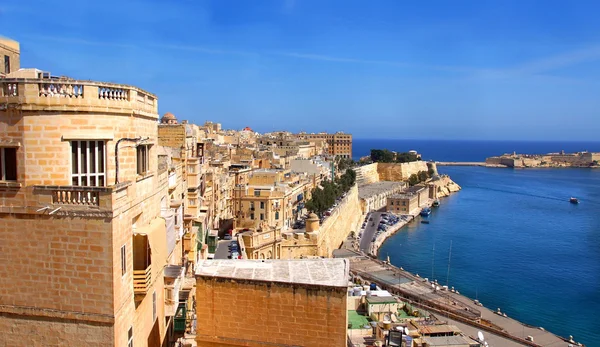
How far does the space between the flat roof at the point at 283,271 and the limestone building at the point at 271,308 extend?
1 cm

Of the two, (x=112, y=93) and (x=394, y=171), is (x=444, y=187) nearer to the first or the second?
(x=394, y=171)

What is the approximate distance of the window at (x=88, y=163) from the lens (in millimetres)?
4750

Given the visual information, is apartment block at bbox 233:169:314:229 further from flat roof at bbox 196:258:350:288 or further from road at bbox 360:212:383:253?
flat roof at bbox 196:258:350:288

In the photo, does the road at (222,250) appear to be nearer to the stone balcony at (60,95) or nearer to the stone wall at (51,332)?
the stone wall at (51,332)

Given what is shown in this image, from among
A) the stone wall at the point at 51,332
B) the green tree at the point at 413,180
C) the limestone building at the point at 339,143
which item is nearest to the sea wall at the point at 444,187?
the green tree at the point at 413,180

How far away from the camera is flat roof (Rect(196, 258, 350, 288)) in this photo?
598 centimetres

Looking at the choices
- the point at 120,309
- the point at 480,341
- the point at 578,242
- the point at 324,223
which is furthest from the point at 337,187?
the point at 120,309

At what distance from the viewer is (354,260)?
28.7 metres

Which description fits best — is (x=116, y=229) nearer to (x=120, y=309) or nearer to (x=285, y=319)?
(x=120, y=309)

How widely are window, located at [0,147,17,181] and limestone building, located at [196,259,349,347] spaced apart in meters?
2.32

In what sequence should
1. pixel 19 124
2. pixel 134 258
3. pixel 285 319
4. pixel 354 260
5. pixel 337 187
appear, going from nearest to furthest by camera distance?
pixel 19 124 → pixel 134 258 → pixel 285 319 → pixel 354 260 → pixel 337 187

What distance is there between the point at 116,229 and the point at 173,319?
362cm

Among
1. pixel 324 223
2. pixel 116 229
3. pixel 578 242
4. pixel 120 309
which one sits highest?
pixel 116 229

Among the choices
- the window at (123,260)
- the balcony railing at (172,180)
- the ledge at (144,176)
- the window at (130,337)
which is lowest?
the window at (130,337)
